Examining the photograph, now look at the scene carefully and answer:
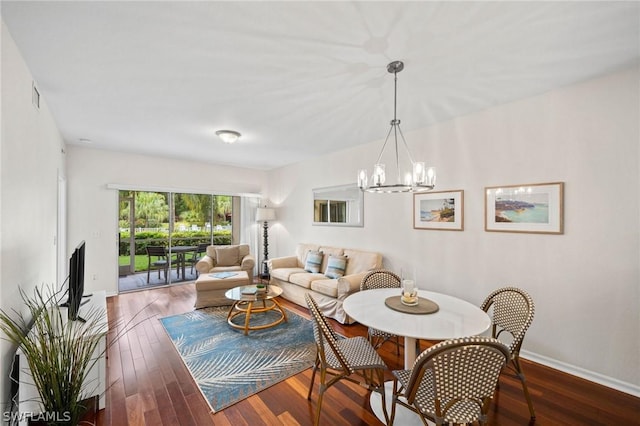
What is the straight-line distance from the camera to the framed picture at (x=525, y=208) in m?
2.57

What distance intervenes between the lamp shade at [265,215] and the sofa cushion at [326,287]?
2.56m

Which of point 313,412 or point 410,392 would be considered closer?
point 410,392

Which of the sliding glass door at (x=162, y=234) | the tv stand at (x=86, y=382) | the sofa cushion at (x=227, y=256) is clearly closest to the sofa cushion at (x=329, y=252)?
the sofa cushion at (x=227, y=256)

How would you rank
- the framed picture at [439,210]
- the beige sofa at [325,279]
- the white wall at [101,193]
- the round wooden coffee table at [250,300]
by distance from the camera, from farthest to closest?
the white wall at [101,193] < the beige sofa at [325,279] < the round wooden coffee table at [250,300] < the framed picture at [439,210]

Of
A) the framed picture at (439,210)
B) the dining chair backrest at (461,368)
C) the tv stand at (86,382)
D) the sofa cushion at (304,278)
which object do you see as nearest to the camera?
the dining chair backrest at (461,368)

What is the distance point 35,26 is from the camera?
67.3 inches

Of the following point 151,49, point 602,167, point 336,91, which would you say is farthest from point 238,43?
point 602,167

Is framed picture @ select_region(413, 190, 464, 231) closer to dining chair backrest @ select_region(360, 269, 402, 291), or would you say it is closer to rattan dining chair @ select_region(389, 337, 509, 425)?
dining chair backrest @ select_region(360, 269, 402, 291)

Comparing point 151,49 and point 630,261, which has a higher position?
point 151,49

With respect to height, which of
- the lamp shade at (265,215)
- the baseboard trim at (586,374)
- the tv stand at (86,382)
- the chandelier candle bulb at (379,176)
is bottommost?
the baseboard trim at (586,374)

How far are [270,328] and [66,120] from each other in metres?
3.59

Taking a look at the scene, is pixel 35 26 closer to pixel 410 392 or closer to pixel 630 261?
pixel 410 392

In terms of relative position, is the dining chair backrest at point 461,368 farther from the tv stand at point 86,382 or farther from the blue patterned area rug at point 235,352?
the tv stand at point 86,382

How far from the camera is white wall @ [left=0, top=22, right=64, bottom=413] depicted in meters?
1.63
